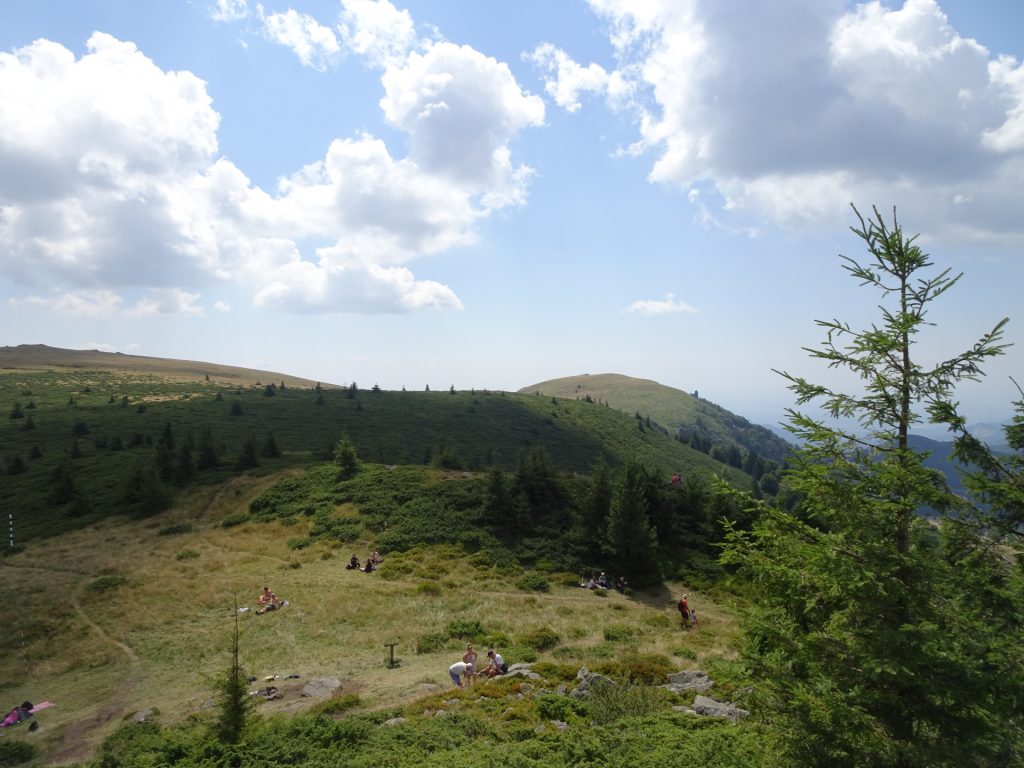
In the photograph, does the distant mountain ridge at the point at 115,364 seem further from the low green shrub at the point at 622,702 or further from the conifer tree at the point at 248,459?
the low green shrub at the point at 622,702

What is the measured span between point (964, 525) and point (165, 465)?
67.6 metres

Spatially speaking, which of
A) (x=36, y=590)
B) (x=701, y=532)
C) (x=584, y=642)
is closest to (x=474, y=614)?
(x=584, y=642)

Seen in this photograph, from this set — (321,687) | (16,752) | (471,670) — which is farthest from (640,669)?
(16,752)

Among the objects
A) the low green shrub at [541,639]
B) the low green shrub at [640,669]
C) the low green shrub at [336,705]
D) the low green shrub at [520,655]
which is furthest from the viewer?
the low green shrub at [541,639]

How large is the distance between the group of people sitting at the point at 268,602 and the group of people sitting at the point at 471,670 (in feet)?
47.3

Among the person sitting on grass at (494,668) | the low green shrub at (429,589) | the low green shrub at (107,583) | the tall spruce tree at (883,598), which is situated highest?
the tall spruce tree at (883,598)

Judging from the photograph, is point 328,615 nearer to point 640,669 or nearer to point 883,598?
point 640,669

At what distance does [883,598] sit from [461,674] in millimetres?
14286

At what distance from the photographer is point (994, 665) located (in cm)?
624

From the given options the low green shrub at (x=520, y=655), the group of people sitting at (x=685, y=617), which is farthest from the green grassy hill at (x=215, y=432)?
the low green shrub at (x=520, y=655)

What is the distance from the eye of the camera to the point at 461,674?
17.3 metres

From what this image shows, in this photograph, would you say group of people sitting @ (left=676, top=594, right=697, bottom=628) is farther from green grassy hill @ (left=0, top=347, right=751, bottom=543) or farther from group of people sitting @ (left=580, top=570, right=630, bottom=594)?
green grassy hill @ (left=0, top=347, right=751, bottom=543)

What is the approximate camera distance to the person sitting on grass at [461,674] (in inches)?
676

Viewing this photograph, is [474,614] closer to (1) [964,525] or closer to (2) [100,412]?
(1) [964,525]
